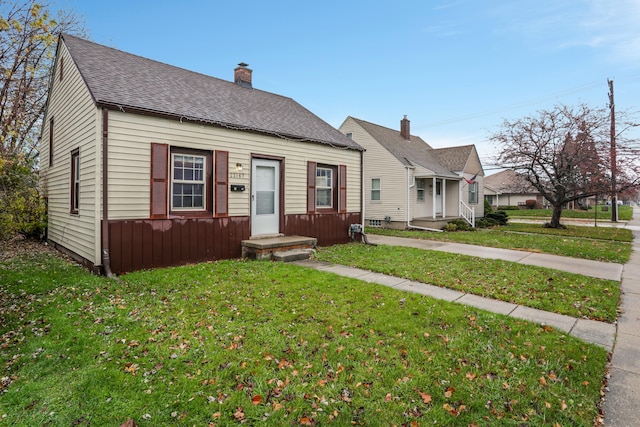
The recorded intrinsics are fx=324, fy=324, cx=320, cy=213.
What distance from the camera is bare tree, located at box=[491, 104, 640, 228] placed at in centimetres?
1606

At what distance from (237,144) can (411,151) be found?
45.2 feet

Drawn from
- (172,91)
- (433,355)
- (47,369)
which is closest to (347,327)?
(433,355)

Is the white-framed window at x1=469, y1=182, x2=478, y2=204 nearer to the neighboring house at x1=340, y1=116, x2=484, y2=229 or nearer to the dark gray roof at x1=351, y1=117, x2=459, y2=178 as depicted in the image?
the neighboring house at x1=340, y1=116, x2=484, y2=229

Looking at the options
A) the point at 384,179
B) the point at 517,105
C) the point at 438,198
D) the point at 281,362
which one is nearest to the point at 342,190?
the point at 384,179

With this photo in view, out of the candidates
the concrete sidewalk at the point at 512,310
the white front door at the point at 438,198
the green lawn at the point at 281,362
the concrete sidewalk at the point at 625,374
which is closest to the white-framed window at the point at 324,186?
the concrete sidewalk at the point at 512,310

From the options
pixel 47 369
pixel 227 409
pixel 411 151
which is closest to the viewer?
pixel 227 409

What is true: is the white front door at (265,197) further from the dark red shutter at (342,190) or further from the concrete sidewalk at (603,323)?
the dark red shutter at (342,190)

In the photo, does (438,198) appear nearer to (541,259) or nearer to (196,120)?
(541,259)

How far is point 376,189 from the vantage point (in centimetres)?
1792

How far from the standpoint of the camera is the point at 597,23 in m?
12.0

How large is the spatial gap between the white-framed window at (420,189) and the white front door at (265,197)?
34.5 ft

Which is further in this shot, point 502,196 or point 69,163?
point 502,196

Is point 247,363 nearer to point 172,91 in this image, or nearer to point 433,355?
point 433,355

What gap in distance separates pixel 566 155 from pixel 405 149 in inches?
317
